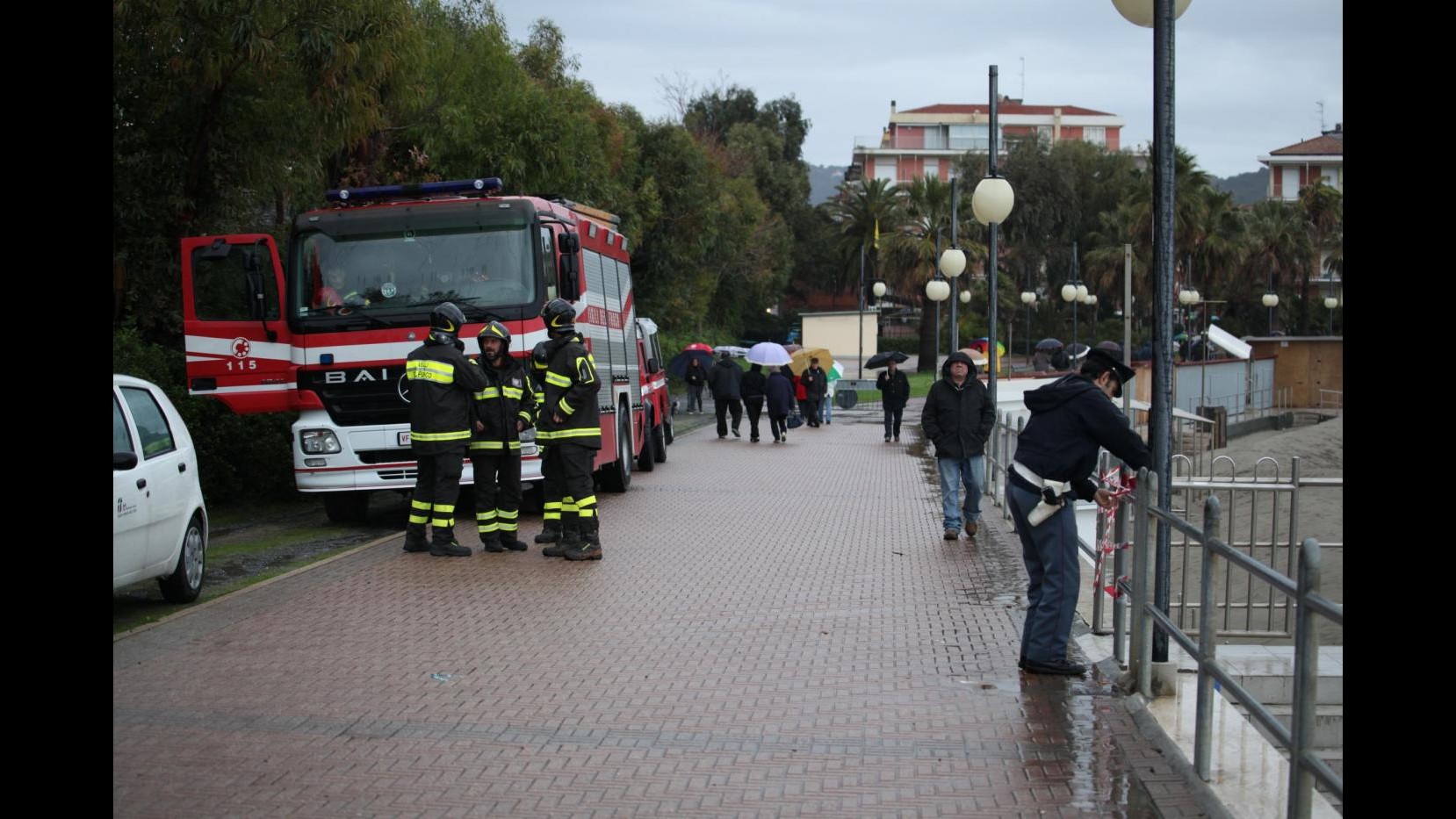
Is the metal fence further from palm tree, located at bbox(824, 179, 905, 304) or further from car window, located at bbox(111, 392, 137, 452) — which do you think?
palm tree, located at bbox(824, 179, 905, 304)

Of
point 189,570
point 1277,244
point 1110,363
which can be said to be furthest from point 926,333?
point 1110,363

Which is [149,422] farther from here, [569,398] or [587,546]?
[587,546]

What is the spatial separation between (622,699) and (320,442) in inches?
299

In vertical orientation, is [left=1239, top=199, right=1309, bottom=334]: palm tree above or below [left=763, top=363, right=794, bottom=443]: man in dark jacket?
above

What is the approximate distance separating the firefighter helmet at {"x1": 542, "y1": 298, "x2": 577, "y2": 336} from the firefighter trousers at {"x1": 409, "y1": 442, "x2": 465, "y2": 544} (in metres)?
1.23

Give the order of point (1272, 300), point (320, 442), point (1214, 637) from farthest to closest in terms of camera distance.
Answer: point (1272, 300)
point (320, 442)
point (1214, 637)

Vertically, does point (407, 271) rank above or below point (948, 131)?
below

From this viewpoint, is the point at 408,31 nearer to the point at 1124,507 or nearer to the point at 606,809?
the point at 1124,507

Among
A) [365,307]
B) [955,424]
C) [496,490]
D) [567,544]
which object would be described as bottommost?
[567,544]

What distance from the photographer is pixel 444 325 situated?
40.2 ft

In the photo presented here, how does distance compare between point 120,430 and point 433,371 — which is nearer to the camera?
point 120,430

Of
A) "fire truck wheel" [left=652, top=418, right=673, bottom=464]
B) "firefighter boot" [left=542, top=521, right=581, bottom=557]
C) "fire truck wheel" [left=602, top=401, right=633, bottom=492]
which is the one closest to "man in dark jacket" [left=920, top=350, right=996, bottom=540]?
"firefighter boot" [left=542, top=521, right=581, bottom=557]

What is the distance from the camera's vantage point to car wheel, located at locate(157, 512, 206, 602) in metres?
10.0
